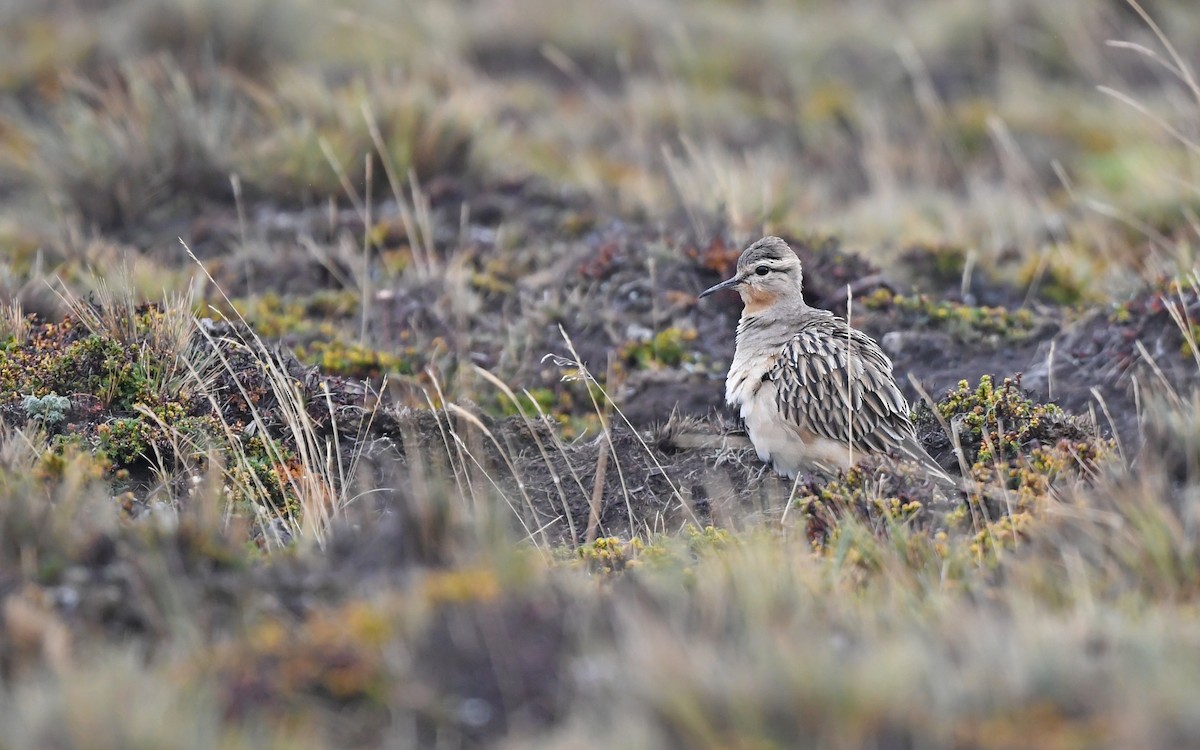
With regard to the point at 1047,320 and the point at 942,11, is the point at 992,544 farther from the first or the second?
the point at 942,11

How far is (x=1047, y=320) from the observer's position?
7.75 meters

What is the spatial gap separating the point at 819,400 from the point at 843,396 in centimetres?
12

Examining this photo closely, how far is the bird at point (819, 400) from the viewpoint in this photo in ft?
19.2

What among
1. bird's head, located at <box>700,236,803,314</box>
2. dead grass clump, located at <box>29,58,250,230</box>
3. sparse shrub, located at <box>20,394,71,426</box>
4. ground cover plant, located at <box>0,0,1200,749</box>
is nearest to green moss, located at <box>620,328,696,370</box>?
ground cover plant, located at <box>0,0,1200,749</box>

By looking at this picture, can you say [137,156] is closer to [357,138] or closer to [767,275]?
[357,138]

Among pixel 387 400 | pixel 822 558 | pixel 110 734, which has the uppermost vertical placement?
pixel 110 734

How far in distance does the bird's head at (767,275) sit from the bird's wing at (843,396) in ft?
1.81

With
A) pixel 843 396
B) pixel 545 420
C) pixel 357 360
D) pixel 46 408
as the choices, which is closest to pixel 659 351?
pixel 357 360

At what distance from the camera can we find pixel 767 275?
21.6ft

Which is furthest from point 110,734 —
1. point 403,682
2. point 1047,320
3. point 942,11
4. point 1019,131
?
point 942,11

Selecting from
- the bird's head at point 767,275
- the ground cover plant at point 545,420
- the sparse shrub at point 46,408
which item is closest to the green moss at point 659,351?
the ground cover plant at point 545,420

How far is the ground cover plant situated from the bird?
23cm

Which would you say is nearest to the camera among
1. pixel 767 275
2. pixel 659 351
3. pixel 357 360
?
pixel 767 275

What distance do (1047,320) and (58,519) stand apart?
5.64 m
